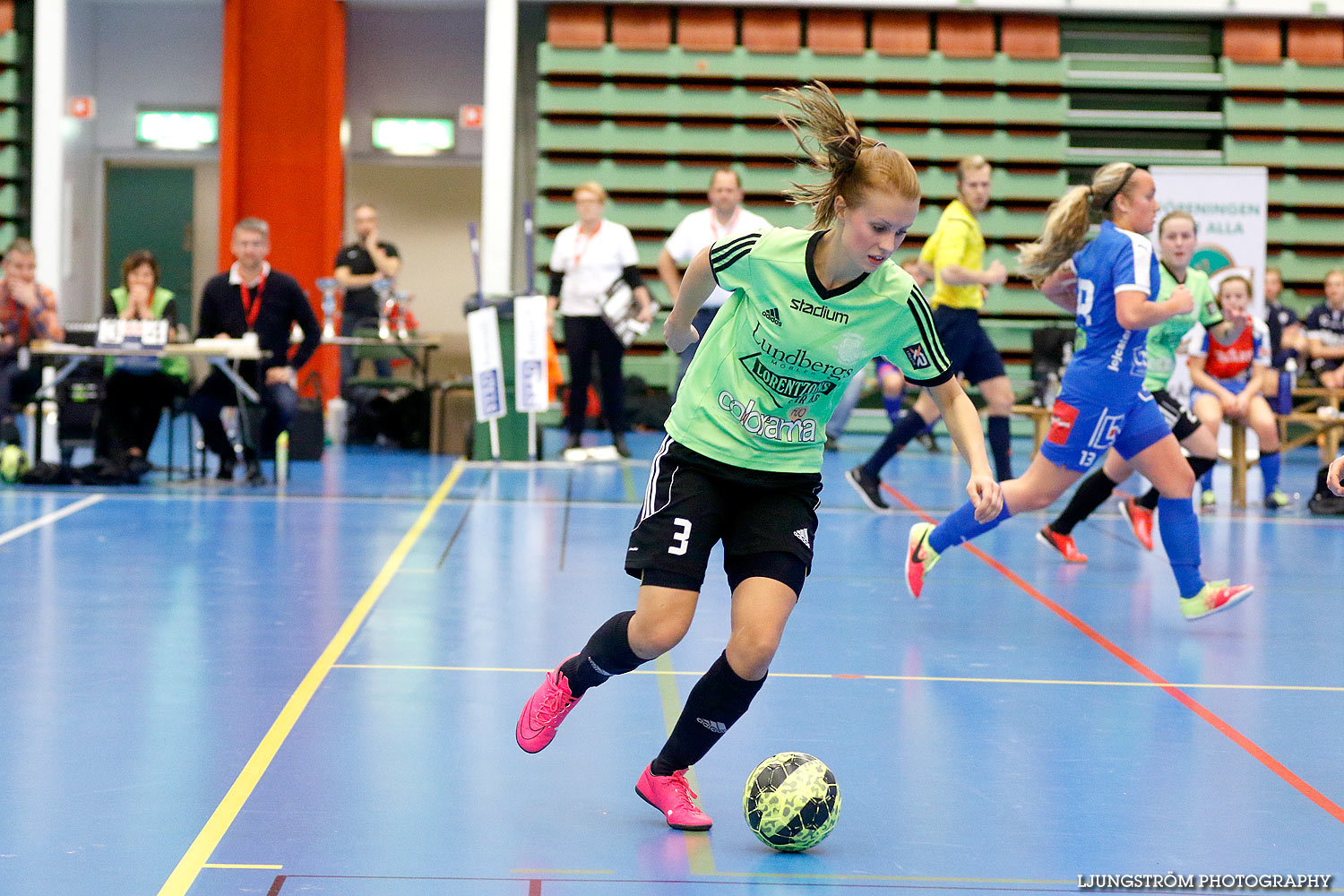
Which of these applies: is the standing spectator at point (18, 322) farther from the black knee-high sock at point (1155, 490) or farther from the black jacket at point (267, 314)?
the black knee-high sock at point (1155, 490)

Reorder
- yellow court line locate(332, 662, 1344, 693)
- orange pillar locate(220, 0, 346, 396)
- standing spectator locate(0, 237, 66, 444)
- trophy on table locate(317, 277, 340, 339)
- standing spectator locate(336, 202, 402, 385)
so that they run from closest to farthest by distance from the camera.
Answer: yellow court line locate(332, 662, 1344, 693) → standing spectator locate(0, 237, 66, 444) → trophy on table locate(317, 277, 340, 339) → standing spectator locate(336, 202, 402, 385) → orange pillar locate(220, 0, 346, 396)

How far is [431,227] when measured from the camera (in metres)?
17.4

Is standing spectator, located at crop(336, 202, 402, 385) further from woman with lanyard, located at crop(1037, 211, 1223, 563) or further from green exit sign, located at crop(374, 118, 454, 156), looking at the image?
woman with lanyard, located at crop(1037, 211, 1223, 563)

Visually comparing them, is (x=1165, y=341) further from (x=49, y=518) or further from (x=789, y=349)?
(x=49, y=518)

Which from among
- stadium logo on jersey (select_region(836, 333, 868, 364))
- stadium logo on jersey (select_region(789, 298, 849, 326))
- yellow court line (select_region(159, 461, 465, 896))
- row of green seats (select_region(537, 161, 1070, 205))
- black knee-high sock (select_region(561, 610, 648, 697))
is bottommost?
yellow court line (select_region(159, 461, 465, 896))

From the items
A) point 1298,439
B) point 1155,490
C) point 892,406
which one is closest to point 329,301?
point 892,406

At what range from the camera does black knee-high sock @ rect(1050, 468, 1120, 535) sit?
6766 mm

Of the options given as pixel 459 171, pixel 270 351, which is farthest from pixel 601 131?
pixel 270 351

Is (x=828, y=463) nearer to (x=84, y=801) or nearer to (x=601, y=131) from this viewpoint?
(x=601, y=131)

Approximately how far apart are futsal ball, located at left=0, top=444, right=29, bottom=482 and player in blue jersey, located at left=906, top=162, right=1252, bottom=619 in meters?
5.91

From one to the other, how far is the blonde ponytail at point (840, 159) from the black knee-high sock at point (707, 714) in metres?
0.98

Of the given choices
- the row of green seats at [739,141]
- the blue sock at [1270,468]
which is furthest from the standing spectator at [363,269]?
the blue sock at [1270,468]

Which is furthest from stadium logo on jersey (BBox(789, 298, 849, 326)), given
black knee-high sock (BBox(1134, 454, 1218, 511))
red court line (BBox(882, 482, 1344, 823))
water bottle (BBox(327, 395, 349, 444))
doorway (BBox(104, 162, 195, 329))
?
doorway (BBox(104, 162, 195, 329))

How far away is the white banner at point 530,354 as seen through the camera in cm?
1009
